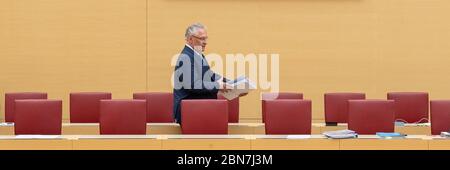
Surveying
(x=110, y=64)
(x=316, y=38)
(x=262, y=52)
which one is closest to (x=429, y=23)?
(x=316, y=38)

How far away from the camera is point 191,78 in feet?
22.0

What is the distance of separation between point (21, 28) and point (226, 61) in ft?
10.1

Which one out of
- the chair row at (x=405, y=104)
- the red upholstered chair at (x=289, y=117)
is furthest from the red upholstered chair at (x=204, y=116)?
the chair row at (x=405, y=104)

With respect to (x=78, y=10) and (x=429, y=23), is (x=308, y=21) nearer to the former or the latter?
(x=429, y=23)

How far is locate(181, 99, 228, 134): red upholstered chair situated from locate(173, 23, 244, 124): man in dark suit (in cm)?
19

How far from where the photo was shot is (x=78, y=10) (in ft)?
35.3

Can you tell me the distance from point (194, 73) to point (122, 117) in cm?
77

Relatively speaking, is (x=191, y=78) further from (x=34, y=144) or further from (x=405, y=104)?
(x=405, y=104)

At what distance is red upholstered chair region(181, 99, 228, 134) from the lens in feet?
21.6

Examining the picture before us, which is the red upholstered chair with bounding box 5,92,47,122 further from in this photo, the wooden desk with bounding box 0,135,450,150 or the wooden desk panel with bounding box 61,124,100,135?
the wooden desk with bounding box 0,135,450,150

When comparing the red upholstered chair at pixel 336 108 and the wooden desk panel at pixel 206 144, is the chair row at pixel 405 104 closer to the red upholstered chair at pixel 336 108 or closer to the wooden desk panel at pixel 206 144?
the red upholstered chair at pixel 336 108

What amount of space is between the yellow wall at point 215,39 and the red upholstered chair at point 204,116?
4.26 m
